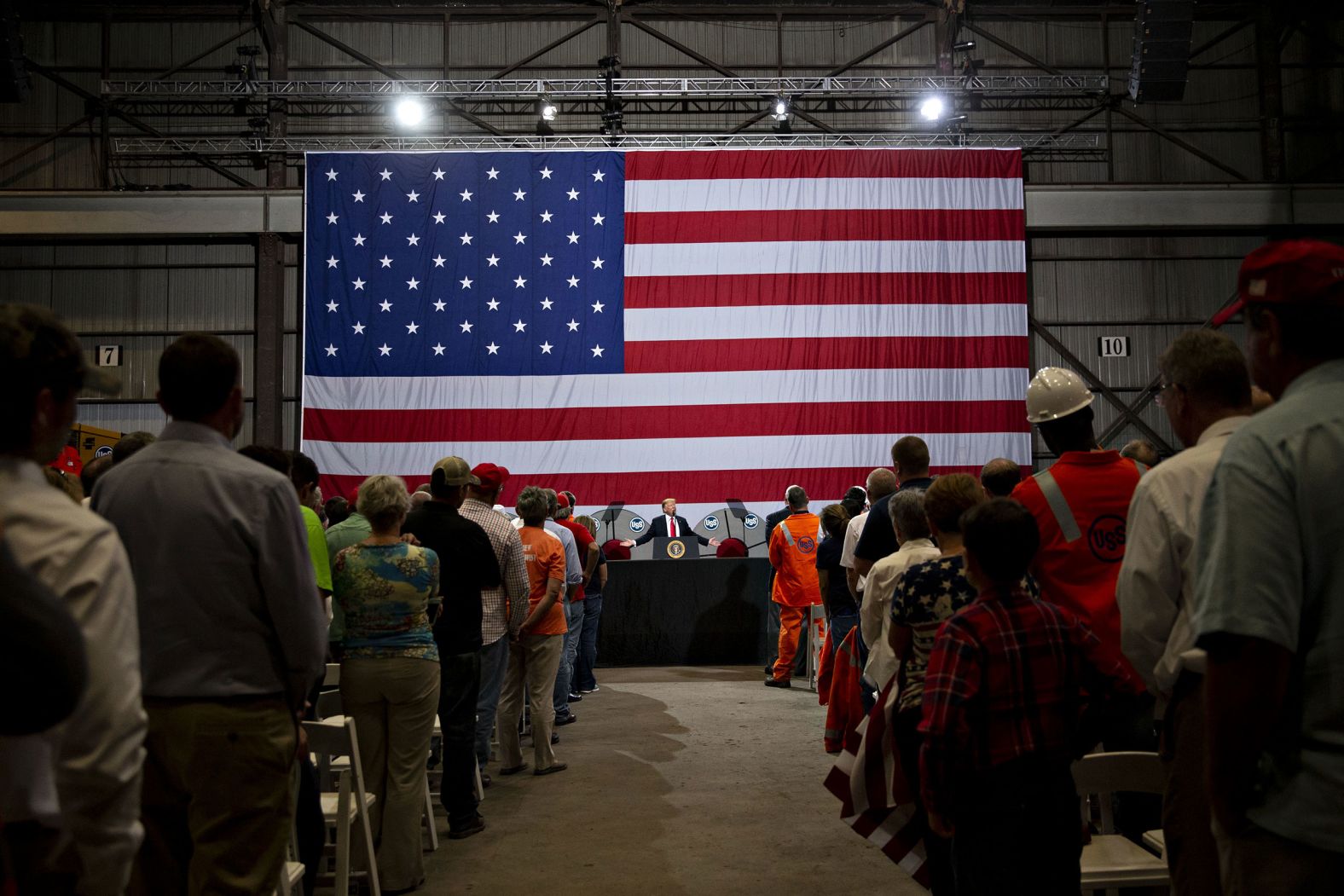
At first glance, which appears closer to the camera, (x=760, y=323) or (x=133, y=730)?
(x=133, y=730)

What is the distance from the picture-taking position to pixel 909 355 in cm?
1297

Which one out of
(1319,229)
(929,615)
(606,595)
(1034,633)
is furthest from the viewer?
(1319,229)

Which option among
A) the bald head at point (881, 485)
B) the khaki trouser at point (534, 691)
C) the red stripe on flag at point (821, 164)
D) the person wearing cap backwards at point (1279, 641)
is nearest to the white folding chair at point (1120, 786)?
the person wearing cap backwards at point (1279, 641)

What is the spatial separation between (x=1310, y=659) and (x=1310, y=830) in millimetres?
209

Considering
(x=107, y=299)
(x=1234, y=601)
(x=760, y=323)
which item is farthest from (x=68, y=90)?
(x=1234, y=601)

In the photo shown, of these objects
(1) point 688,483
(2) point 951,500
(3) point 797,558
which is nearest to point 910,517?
(2) point 951,500

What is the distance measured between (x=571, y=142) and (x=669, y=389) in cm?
399

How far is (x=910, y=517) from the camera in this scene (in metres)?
3.80

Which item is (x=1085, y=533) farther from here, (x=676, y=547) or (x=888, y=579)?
(x=676, y=547)

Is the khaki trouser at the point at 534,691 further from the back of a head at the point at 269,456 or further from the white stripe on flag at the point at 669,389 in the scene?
the white stripe on flag at the point at 669,389

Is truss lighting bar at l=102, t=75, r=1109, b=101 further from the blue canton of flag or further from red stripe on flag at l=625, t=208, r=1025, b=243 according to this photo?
red stripe on flag at l=625, t=208, r=1025, b=243

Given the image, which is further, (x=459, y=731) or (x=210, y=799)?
(x=459, y=731)

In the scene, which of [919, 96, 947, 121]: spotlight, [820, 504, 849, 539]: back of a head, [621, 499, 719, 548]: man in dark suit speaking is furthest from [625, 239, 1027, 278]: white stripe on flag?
[820, 504, 849, 539]: back of a head

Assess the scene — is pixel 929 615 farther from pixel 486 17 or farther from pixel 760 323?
pixel 486 17
